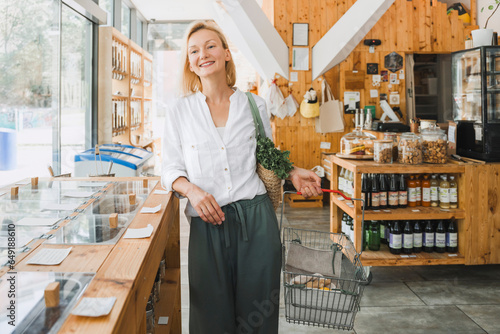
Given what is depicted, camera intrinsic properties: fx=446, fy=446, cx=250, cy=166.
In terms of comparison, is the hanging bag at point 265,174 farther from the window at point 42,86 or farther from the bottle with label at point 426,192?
the window at point 42,86

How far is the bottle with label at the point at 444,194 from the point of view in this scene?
3574mm

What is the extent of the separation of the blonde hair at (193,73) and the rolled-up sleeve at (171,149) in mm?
161

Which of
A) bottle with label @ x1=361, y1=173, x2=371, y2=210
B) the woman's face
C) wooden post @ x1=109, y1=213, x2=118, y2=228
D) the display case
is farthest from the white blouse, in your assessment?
the display case

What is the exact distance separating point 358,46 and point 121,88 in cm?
373

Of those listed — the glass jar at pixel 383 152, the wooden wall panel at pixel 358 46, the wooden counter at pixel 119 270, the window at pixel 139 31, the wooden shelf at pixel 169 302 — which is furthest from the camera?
the window at pixel 139 31

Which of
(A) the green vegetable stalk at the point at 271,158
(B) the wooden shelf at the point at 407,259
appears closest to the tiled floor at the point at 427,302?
(B) the wooden shelf at the point at 407,259

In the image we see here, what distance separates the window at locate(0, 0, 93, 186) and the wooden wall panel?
10.3 feet

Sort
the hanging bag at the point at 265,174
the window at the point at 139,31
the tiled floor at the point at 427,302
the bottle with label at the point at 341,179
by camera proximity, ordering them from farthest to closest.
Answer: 1. the window at the point at 139,31
2. the bottle with label at the point at 341,179
3. the tiled floor at the point at 427,302
4. the hanging bag at the point at 265,174

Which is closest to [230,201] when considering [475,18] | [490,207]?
[490,207]

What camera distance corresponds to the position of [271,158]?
5.91 feet

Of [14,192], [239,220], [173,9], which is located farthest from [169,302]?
[173,9]

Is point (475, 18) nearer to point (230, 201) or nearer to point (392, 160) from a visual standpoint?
point (392, 160)

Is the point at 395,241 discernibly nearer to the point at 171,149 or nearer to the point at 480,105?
the point at 480,105

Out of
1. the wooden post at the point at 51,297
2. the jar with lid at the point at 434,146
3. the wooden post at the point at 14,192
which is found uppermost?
the jar with lid at the point at 434,146
